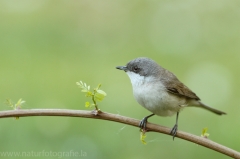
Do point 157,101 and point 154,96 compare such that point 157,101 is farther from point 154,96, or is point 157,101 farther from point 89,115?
point 89,115

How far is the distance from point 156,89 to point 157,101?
190mm

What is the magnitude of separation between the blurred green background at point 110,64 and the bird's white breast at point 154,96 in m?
0.57

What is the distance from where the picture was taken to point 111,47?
32.3 ft

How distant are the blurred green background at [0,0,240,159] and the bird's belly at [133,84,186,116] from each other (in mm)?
558

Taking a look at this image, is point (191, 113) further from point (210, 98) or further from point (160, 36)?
point (160, 36)

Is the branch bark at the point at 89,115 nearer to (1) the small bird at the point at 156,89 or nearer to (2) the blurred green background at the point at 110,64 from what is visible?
(2) the blurred green background at the point at 110,64

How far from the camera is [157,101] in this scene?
4.25 m

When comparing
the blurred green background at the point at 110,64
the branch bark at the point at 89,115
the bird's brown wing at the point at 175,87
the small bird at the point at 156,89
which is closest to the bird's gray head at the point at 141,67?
the small bird at the point at 156,89

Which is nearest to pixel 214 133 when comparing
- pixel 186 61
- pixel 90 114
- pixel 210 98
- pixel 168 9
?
pixel 210 98

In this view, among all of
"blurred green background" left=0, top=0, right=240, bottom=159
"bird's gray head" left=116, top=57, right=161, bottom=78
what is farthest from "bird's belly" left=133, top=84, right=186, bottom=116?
"blurred green background" left=0, top=0, right=240, bottom=159

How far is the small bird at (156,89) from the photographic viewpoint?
13.9 ft

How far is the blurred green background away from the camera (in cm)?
604

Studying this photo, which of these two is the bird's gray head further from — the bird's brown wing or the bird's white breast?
the bird's brown wing

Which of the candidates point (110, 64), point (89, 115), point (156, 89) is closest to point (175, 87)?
point (156, 89)
